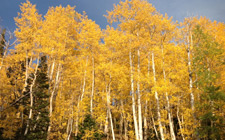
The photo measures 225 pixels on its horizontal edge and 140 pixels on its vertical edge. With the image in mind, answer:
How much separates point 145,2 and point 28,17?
11.3 meters

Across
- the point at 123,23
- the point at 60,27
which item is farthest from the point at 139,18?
the point at 60,27

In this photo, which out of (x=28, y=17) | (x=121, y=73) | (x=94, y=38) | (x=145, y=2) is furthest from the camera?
(x=94, y=38)

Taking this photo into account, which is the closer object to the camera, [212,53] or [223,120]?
[223,120]

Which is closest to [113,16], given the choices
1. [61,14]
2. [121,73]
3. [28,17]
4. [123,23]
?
[123,23]

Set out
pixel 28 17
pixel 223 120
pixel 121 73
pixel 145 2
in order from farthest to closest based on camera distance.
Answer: pixel 28 17 < pixel 145 2 < pixel 121 73 < pixel 223 120

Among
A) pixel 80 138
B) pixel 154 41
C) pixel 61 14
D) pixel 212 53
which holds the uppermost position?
pixel 61 14

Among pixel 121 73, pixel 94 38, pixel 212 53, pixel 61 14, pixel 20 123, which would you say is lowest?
pixel 20 123

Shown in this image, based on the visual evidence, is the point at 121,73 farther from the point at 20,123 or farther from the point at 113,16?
the point at 20,123

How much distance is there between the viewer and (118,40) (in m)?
12.8

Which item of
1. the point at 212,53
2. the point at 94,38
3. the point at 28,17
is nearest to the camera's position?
the point at 212,53

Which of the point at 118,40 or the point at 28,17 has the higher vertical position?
the point at 28,17

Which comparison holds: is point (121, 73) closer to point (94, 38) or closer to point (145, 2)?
point (94, 38)

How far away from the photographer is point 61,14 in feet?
56.9

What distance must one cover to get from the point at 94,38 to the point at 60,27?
12.1 ft
